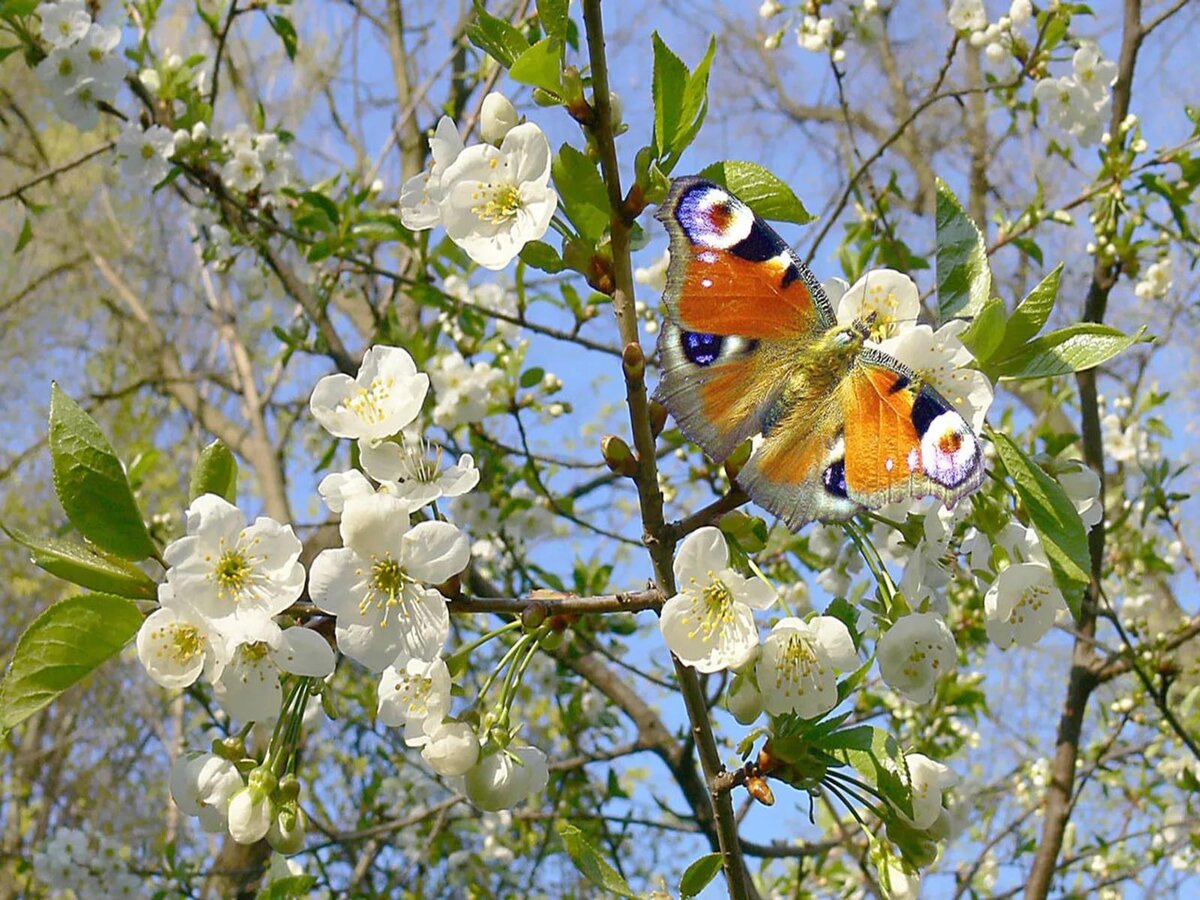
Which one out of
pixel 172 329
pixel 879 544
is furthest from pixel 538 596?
pixel 172 329

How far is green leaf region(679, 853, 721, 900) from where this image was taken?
1.12 meters

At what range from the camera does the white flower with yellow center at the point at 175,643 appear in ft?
3.39

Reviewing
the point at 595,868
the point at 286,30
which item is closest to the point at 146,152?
the point at 286,30

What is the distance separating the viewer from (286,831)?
1.17 m

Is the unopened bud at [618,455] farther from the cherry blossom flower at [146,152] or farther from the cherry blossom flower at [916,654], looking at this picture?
→ the cherry blossom flower at [146,152]

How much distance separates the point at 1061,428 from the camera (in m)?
4.64

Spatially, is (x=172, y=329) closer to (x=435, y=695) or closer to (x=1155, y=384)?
(x=1155, y=384)

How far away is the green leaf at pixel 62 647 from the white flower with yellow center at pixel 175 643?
0.02m

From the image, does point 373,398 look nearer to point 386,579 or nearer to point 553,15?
point 386,579

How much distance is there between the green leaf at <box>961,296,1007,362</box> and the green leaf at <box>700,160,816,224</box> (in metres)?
0.21

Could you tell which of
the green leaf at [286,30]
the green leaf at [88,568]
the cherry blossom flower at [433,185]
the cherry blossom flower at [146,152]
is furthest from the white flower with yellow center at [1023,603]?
the green leaf at [286,30]

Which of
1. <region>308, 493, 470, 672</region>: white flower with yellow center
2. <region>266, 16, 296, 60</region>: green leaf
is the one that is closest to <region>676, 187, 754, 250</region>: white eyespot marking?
<region>308, 493, 470, 672</region>: white flower with yellow center

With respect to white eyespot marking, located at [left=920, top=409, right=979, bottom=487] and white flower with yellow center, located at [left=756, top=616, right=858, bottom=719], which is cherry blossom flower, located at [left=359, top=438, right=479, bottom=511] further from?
white eyespot marking, located at [left=920, top=409, right=979, bottom=487]

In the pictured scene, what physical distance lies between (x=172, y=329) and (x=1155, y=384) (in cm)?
661
